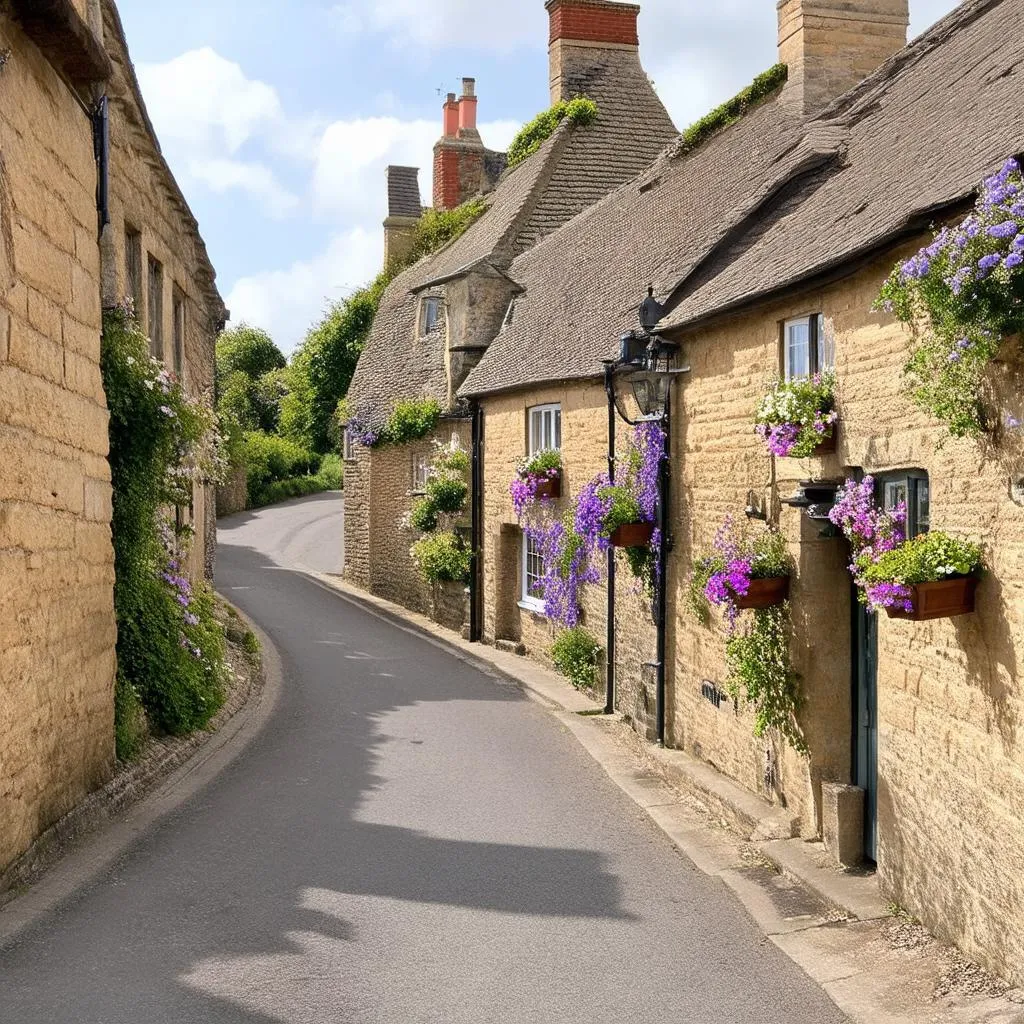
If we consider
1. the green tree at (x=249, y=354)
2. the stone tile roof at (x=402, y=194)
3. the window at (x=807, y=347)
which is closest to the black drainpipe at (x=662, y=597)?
the window at (x=807, y=347)

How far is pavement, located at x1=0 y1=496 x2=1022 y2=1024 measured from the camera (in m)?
6.10

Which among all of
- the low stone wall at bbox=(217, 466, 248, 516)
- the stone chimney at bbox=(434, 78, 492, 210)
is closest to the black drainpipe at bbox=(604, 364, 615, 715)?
the stone chimney at bbox=(434, 78, 492, 210)

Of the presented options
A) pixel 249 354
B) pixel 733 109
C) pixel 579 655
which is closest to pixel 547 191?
pixel 733 109

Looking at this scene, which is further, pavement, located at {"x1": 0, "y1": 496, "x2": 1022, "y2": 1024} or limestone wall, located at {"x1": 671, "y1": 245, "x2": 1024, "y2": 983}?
limestone wall, located at {"x1": 671, "y1": 245, "x2": 1024, "y2": 983}

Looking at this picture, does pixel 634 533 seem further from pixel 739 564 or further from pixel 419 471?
pixel 419 471

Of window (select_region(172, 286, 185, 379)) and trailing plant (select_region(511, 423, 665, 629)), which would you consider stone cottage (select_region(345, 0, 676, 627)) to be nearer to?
trailing plant (select_region(511, 423, 665, 629))

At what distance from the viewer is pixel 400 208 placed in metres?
39.2

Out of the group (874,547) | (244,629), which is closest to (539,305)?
(244,629)

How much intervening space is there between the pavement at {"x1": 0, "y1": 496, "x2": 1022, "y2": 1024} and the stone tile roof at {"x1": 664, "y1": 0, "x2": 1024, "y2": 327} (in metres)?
4.24

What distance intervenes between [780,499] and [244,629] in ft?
35.7

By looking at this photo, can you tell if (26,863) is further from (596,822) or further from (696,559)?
(696,559)

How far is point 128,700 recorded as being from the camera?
10383mm

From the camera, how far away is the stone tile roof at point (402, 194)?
128 feet

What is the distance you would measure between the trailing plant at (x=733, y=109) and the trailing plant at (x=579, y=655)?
8.31m
